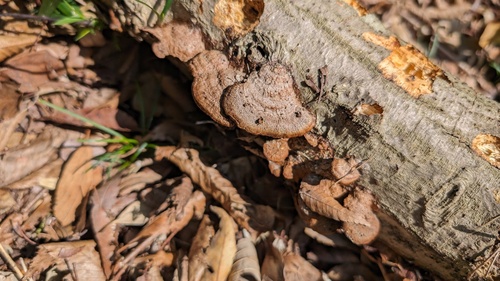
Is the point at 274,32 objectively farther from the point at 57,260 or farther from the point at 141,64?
the point at 57,260

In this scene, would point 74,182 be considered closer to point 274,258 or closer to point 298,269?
point 274,258

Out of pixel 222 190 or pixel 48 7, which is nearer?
pixel 48 7

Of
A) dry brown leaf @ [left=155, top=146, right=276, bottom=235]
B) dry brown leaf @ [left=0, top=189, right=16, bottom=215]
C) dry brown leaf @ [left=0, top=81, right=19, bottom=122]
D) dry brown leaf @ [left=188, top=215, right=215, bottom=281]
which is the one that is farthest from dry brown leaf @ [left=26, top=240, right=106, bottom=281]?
dry brown leaf @ [left=0, top=81, right=19, bottom=122]

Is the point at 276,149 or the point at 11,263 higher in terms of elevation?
the point at 276,149

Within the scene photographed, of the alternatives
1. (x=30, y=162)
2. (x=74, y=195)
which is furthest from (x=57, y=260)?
(x=30, y=162)

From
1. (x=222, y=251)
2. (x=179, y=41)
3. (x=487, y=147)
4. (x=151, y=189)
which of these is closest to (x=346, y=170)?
(x=487, y=147)

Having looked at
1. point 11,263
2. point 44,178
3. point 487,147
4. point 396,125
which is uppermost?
point 487,147

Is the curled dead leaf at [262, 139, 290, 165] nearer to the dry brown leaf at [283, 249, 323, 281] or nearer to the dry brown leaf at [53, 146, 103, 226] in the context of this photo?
the dry brown leaf at [283, 249, 323, 281]
